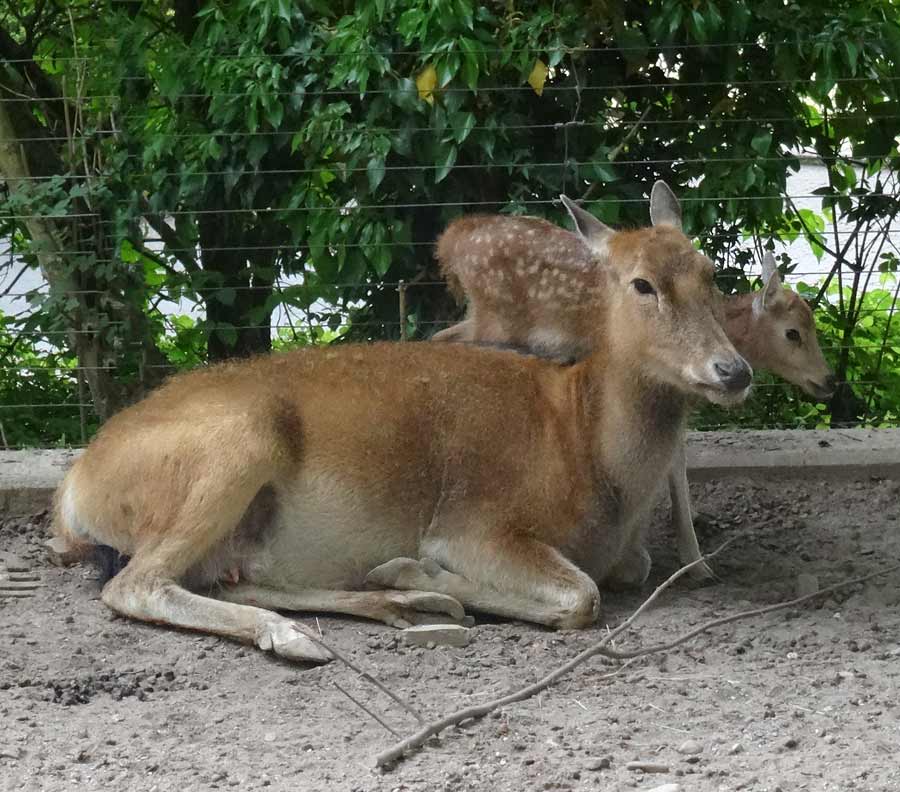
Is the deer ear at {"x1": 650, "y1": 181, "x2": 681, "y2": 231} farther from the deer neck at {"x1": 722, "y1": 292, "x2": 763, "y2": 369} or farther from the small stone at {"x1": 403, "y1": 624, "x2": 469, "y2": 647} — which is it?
the small stone at {"x1": 403, "y1": 624, "x2": 469, "y2": 647}

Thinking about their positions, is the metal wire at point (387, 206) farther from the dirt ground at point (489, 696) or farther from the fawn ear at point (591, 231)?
the dirt ground at point (489, 696)

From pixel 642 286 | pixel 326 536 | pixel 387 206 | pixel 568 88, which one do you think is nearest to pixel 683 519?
pixel 642 286

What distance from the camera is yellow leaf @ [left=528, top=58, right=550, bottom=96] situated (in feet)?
24.2

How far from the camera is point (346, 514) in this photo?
590 centimetres

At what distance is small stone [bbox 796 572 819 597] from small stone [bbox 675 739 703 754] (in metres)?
1.69

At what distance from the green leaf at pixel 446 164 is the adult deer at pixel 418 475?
5.23 ft

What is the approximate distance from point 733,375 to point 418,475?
128 cm

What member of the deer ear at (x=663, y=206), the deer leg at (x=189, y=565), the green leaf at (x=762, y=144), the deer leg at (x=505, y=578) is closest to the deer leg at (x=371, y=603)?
the deer leg at (x=505, y=578)

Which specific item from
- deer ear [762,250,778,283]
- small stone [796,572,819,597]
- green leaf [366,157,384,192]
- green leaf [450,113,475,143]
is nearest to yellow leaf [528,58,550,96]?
green leaf [450,113,475,143]

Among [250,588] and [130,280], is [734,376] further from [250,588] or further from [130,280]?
[130,280]

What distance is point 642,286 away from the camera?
5.80 metres

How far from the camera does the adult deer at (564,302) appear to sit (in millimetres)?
6168

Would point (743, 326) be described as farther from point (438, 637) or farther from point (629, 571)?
point (438, 637)

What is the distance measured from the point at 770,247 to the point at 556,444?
8.07 feet
